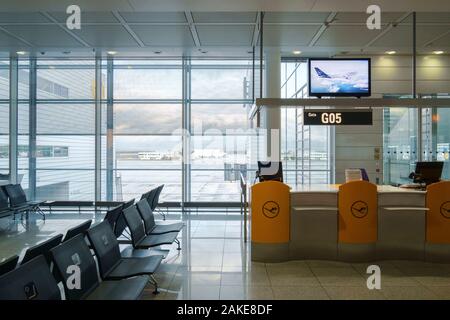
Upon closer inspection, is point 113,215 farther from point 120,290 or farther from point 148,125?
point 148,125

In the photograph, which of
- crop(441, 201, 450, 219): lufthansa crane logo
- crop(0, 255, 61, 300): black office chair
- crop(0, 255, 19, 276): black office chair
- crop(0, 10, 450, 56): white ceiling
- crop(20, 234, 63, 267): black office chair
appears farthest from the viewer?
crop(0, 10, 450, 56): white ceiling

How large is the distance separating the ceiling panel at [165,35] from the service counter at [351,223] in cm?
343

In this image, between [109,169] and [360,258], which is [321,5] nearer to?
[360,258]

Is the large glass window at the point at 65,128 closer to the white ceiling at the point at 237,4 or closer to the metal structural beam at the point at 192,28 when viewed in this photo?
the metal structural beam at the point at 192,28

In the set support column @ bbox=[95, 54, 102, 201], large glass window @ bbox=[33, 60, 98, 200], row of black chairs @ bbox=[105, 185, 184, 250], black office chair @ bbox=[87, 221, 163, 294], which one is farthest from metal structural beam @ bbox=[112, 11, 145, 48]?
black office chair @ bbox=[87, 221, 163, 294]

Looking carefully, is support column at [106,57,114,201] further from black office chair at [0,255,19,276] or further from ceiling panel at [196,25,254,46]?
black office chair at [0,255,19,276]

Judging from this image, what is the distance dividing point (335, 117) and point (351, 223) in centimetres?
160

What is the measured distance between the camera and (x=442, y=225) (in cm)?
492

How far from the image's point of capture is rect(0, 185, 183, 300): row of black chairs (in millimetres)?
2240

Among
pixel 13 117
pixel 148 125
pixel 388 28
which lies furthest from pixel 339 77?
pixel 13 117

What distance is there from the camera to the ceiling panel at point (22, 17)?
18.8 ft

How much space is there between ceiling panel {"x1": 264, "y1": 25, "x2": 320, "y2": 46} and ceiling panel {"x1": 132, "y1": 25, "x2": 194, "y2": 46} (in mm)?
1524

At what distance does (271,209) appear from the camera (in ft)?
16.4

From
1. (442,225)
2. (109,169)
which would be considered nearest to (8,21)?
(109,169)
